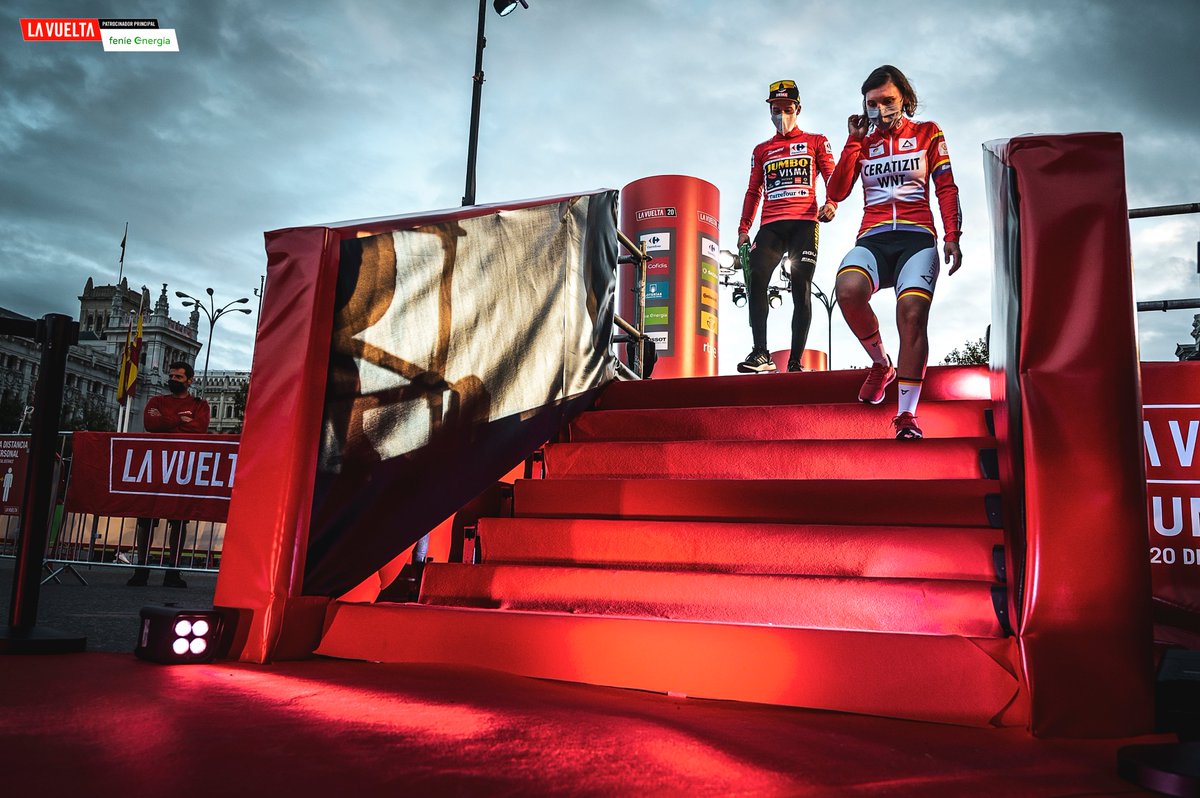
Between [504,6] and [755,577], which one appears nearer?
[755,577]

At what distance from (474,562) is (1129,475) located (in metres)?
2.50

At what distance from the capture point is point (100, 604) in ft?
16.7

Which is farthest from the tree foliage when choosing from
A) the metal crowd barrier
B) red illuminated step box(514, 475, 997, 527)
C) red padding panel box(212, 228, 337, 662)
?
red padding panel box(212, 228, 337, 662)

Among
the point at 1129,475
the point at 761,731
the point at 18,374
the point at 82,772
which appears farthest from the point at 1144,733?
the point at 18,374

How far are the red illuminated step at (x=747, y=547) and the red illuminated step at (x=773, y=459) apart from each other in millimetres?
510

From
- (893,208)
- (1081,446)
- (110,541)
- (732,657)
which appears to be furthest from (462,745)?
(110,541)

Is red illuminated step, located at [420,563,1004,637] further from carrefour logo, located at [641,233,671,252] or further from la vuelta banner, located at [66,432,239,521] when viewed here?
carrefour logo, located at [641,233,671,252]

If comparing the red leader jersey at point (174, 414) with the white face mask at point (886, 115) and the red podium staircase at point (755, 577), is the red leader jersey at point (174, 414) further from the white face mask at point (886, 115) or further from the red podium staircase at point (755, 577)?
the white face mask at point (886, 115)

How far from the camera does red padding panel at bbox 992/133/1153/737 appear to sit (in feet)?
6.36

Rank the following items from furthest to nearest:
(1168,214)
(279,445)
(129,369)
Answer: (129,369)
(1168,214)
(279,445)

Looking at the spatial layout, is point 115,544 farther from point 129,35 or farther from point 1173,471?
point 129,35

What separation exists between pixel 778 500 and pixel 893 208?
2.07 m

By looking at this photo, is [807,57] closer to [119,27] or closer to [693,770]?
[119,27]

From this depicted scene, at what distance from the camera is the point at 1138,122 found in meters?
32.3
